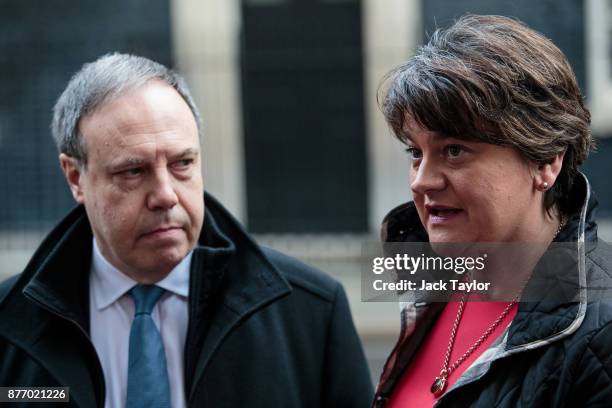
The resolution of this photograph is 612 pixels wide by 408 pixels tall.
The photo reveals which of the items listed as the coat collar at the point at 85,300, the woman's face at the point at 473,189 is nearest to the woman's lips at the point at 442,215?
the woman's face at the point at 473,189

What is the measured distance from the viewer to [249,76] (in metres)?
9.72

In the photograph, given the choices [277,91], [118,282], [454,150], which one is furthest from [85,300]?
[277,91]

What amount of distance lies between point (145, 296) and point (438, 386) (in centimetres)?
81

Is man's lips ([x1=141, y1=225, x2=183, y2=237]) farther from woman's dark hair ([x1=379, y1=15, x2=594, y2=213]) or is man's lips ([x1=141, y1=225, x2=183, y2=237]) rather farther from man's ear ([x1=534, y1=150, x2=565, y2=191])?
man's ear ([x1=534, y1=150, x2=565, y2=191])

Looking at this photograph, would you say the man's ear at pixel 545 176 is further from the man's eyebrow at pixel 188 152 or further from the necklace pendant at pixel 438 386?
the man's eyebrow at pixel 188 152

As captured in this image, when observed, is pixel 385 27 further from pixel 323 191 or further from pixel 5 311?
pixel 5 311

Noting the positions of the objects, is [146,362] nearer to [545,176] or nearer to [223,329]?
[223,329]

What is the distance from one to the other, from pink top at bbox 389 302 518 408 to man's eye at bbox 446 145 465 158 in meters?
0.34

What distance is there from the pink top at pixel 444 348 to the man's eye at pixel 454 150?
1.11 ft

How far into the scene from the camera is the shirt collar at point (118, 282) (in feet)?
8.74

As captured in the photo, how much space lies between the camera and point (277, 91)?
9.62 meters

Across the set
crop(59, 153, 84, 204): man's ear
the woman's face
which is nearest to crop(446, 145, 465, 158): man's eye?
the woman's face

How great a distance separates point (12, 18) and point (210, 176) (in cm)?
243

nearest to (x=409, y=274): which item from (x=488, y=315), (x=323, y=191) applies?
(x=488, y=315)
